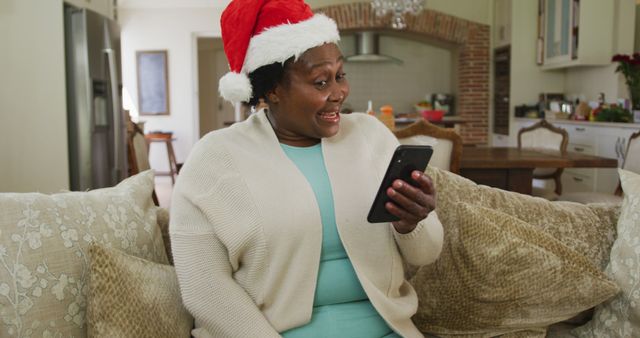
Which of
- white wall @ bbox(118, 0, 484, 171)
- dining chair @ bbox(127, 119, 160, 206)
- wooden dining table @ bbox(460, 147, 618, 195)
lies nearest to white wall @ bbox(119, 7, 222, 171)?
white wall @ bbox(118, 0, 484, 171)

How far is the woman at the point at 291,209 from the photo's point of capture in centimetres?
129

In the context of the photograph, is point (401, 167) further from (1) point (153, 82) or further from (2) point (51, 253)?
(1) point (153, 82)

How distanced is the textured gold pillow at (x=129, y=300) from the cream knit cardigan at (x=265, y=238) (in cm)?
8

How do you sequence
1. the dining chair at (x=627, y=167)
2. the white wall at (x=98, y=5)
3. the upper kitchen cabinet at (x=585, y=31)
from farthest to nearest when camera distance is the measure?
the upper kitchen cabinet at (x=585, y=31), the white wall at (x=98, y=5), the dining chair at (x=627, y=167)

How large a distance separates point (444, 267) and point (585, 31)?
18.5ft

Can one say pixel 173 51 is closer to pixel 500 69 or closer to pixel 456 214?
pixel 500 69

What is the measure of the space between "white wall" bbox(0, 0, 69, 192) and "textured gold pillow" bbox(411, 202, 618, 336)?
310 centimetres

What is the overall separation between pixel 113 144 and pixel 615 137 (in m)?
4.18

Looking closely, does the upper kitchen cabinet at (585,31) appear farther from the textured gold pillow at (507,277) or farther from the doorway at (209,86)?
the doorway at (209,86)

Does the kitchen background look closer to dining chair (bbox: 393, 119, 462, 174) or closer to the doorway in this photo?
the doorway

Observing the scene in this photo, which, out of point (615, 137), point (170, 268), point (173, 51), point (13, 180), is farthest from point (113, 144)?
point (173, 51)

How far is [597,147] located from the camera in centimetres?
577

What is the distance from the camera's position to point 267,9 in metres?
1.42

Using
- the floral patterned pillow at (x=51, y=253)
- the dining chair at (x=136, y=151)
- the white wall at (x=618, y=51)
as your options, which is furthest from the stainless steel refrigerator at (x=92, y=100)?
the white wall at (x=618, y=51)
